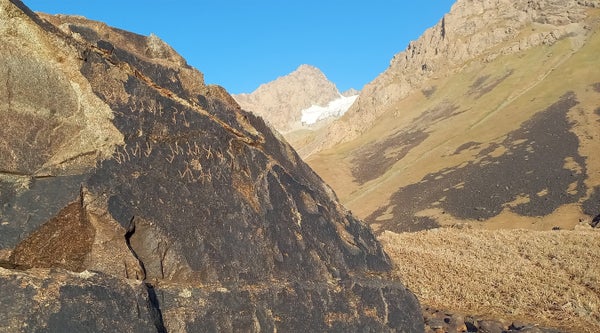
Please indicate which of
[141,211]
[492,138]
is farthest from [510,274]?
[492,138]

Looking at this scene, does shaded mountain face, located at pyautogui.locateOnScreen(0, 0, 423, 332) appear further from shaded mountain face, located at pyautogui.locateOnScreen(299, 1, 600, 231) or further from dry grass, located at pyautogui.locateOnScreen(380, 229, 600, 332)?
shaded mountain face, located at pyautogui.locateOnScreen(299, 1, 600, 231)

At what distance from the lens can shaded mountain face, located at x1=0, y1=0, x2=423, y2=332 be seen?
28.3ft

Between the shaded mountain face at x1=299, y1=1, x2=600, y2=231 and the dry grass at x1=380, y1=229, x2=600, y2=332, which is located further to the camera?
the shaded mountain face at x1=299, y1=1, x2=600, y2=231

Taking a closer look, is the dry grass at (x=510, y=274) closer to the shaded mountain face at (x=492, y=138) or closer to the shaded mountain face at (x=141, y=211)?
the shaded mountain face at (x=141, y=211)

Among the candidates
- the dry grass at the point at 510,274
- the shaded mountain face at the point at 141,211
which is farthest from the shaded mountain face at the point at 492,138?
the shaded mountain face at the point at 141,211

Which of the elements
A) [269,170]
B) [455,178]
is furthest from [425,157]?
[269,170]

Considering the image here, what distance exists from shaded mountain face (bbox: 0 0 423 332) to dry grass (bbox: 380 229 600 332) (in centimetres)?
491

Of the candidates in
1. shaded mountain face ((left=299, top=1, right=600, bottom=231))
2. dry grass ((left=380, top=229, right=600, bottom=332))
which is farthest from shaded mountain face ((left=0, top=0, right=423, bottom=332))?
shaded mountain face ((left=299, top=1, right=600, bottom=231))

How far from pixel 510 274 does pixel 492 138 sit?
92.8 meters

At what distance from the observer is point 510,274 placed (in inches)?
819

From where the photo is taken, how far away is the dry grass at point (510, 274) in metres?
16.8

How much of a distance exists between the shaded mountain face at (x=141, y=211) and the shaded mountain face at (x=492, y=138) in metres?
56.6

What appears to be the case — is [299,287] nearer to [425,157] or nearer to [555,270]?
[555,270]

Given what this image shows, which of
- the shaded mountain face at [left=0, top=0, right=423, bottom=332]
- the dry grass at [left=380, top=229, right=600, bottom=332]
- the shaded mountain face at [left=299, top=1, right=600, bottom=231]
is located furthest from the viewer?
the shaded mountain face at [left=299, top=1, right=600, bottom=231]
